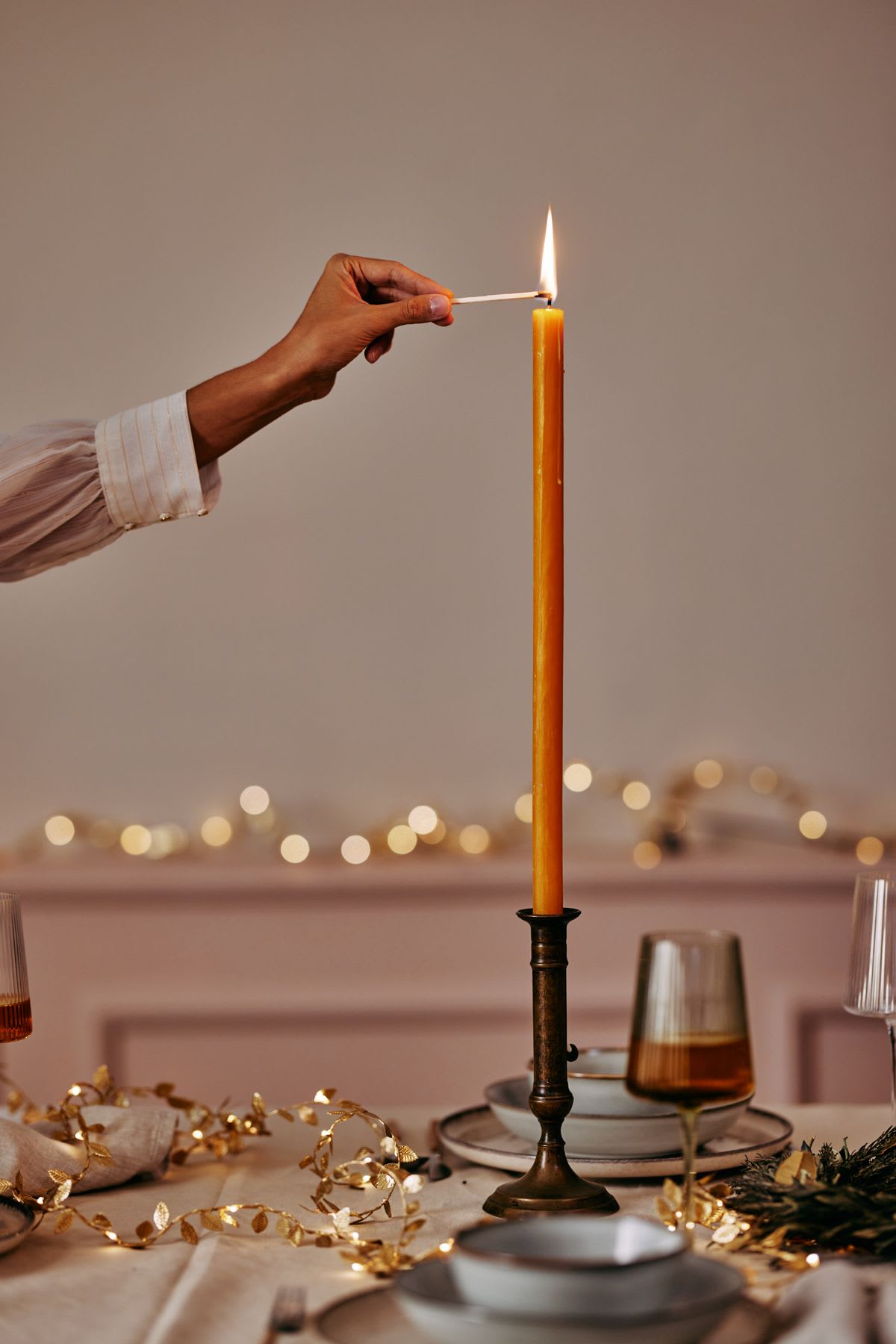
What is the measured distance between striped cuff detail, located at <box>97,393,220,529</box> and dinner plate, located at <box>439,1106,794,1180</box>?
1.64ft

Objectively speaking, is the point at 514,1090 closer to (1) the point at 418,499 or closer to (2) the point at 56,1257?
(2) the point at 56,1257

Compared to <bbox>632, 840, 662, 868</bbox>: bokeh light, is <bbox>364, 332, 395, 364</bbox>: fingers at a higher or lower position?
higher

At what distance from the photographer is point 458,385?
2004 mm

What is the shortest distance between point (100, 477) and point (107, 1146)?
49 cm

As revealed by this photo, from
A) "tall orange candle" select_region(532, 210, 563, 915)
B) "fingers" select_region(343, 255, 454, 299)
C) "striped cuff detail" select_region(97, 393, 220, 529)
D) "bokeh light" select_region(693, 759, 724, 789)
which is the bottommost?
"bokeh light" select_region(693, 759, 724, 789)

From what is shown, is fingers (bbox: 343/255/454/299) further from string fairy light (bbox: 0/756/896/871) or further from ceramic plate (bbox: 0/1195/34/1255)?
string fairy light (bbox: 0/756/896/871)

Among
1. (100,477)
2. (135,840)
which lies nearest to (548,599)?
(100,477)

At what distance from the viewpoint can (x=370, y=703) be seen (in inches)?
78.8

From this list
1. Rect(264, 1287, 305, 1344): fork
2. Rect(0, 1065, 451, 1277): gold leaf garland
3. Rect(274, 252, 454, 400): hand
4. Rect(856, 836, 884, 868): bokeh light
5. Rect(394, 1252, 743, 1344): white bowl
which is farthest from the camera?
Rect(856, 836, 884, 868): bokeh light

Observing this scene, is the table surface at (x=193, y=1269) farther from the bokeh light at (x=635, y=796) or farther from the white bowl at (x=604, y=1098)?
the bokeh light at (x=635, y=796)

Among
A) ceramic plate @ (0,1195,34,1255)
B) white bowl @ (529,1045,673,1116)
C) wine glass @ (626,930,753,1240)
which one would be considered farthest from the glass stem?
ceramic plate @ (0,1195,34,1255)

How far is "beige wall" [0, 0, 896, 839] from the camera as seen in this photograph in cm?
200

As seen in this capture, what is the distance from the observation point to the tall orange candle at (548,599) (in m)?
0.77

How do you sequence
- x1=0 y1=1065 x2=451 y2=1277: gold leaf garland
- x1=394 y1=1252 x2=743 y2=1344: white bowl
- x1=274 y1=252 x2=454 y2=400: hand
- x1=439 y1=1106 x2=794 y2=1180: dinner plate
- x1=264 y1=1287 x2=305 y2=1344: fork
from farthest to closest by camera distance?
x1=274 y1=252 x2=454 y2=400: hand
x1=439 y1=1106 x2=794 y2=1180: dinner plate
x1=0 y1=1065 x2=451 y2=1277: gold leaf garland
x1=264 y1=1287 x2=305 y2=1344: fork
x1=394 y1=1252 x2=743 y2=1344: white bowl
